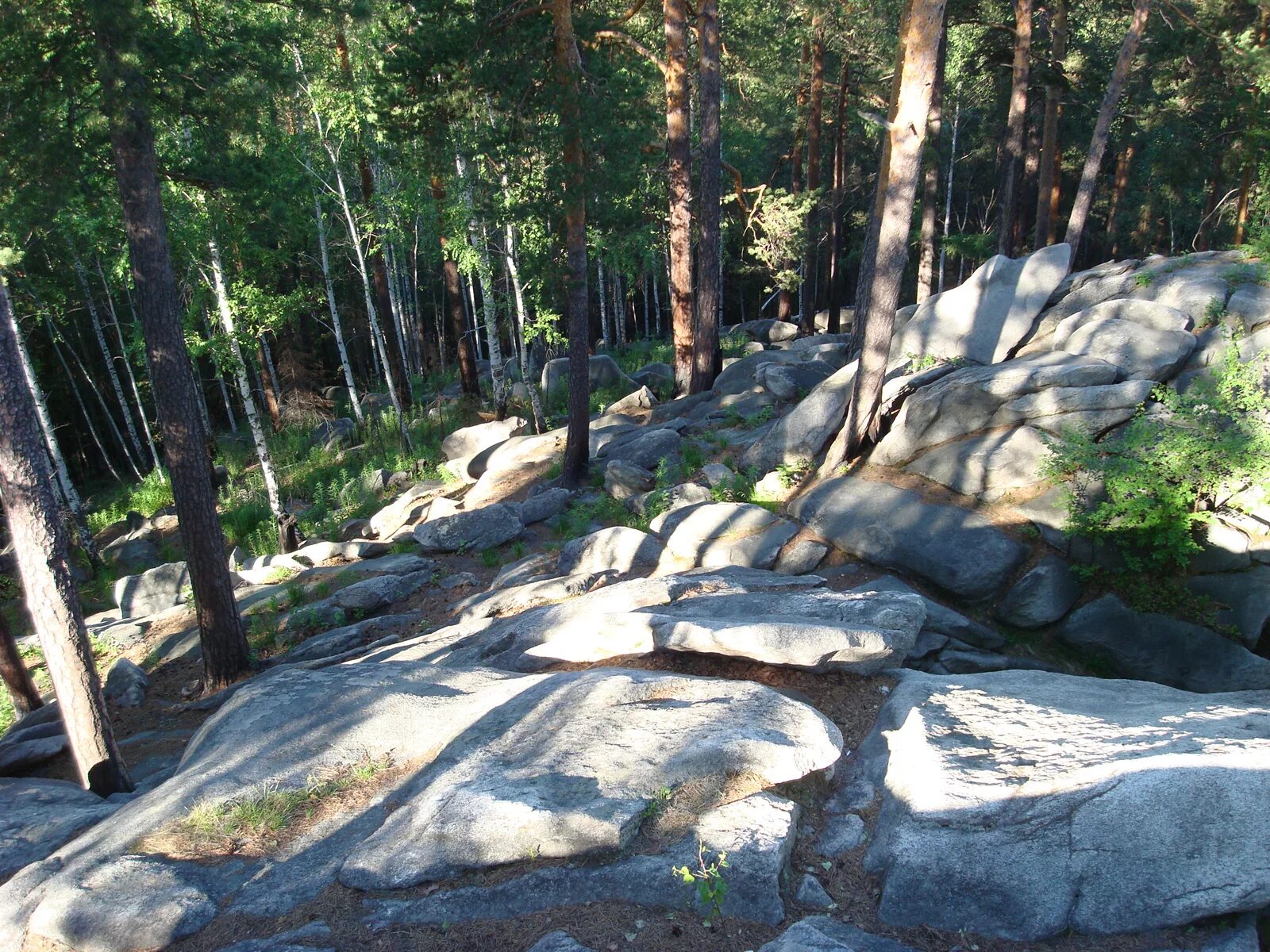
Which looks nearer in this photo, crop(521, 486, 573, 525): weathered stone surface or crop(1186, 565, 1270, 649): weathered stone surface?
crop(1186, 565, 1270, 649): weathered stone surface

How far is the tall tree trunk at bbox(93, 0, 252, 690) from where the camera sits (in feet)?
25.5

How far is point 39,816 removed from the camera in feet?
18.5

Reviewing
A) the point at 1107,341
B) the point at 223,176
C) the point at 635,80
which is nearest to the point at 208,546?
the point at 223,176

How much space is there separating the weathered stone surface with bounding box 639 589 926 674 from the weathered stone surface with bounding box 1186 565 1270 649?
10.1 ft

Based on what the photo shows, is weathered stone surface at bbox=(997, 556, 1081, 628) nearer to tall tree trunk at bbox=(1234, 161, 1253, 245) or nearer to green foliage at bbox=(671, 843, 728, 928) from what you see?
green foliage at bbox=(671, 843, 728, 928)

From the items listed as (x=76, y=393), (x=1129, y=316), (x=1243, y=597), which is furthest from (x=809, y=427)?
(x=76, y=393)

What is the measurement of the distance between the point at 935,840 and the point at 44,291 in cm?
2057

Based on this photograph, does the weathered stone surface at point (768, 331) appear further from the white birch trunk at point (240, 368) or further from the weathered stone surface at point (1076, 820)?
the weathered stone surface at point (1076, 820)

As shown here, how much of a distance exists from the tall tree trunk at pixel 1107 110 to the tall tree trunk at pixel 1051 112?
82.6 inches

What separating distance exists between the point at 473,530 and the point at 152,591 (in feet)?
19.8

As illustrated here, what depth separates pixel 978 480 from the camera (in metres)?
8.71

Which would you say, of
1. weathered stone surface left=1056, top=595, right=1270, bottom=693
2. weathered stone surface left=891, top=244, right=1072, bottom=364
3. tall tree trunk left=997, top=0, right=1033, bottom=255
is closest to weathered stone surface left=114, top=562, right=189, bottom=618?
weathered stone surface left=891, top=244, right=1072, bottom=364

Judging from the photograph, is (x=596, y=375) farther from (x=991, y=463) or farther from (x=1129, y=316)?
(x=991, y=463)

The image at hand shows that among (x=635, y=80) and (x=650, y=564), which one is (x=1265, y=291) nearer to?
(x=650, y=564)
